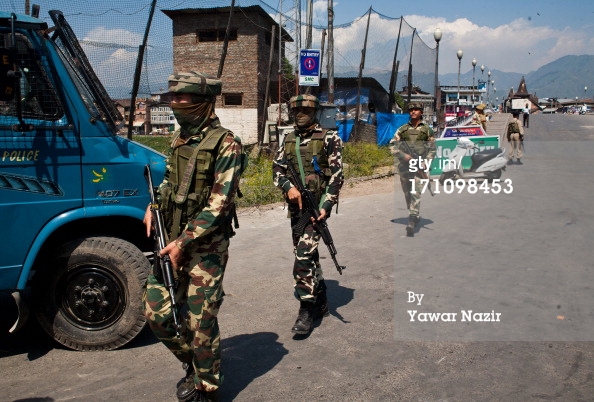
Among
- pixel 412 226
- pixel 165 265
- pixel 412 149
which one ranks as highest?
pixel 412 149

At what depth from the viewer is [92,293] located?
13.3ft

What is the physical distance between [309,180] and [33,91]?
7.30ft

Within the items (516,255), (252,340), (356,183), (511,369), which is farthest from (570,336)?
(356,183)

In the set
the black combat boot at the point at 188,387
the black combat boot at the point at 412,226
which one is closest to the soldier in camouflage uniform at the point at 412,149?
the black combat boot at the point at 412,226

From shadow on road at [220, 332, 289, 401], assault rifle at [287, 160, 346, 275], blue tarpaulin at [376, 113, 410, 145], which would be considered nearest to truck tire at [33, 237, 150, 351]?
shadow on road at [220, 332, 289, 401]

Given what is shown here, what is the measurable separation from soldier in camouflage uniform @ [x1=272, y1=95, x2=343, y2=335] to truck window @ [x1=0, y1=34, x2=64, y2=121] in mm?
1824

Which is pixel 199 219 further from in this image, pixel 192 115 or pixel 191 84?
pixel 191 84

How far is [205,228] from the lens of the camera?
3.03 meters

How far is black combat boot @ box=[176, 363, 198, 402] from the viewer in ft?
10.7

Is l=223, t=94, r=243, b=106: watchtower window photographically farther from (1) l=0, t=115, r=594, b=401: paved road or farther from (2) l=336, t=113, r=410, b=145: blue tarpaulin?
(1) l=0, t=115, r=594, b=401: paved road

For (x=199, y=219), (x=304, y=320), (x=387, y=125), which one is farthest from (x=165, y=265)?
(x=387, y=125)

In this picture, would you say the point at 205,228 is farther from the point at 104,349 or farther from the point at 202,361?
the point at 104,349

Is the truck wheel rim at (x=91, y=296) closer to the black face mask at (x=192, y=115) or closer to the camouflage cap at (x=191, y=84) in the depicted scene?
the black face mask at (x=192, y=115)

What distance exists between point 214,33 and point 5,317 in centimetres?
2163
